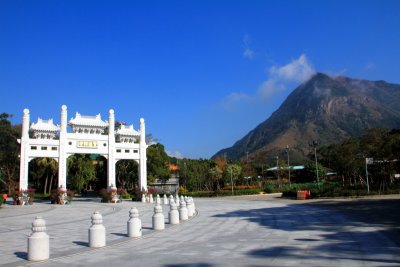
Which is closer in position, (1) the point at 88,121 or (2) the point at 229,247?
(2) the point at 229,247

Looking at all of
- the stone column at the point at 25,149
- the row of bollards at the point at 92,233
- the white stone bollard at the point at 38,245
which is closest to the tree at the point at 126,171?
the stone column at the point at 25,149

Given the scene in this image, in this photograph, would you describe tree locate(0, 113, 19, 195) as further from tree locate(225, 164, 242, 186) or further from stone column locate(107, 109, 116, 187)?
tree locate(225, 164, 242, 186)

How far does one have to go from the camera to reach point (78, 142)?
3312cm

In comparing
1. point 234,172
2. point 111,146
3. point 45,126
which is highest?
point 45,126

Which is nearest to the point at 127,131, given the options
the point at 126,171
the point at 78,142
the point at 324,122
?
the point at 78,142

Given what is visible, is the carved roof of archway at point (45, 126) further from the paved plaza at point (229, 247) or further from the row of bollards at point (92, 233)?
the row of bollards at point (92, 233)

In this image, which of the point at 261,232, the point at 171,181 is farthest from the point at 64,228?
the point at 171,181

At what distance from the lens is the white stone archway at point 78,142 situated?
103 feet

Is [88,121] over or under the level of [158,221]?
over

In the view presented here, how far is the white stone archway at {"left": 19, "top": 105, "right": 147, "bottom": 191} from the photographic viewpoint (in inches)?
1232

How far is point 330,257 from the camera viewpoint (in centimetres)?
677

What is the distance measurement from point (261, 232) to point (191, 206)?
697 centimetres

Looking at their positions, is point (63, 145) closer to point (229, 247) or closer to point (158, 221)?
point (158, 221)

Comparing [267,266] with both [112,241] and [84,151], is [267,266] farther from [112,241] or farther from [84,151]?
[84,151]
